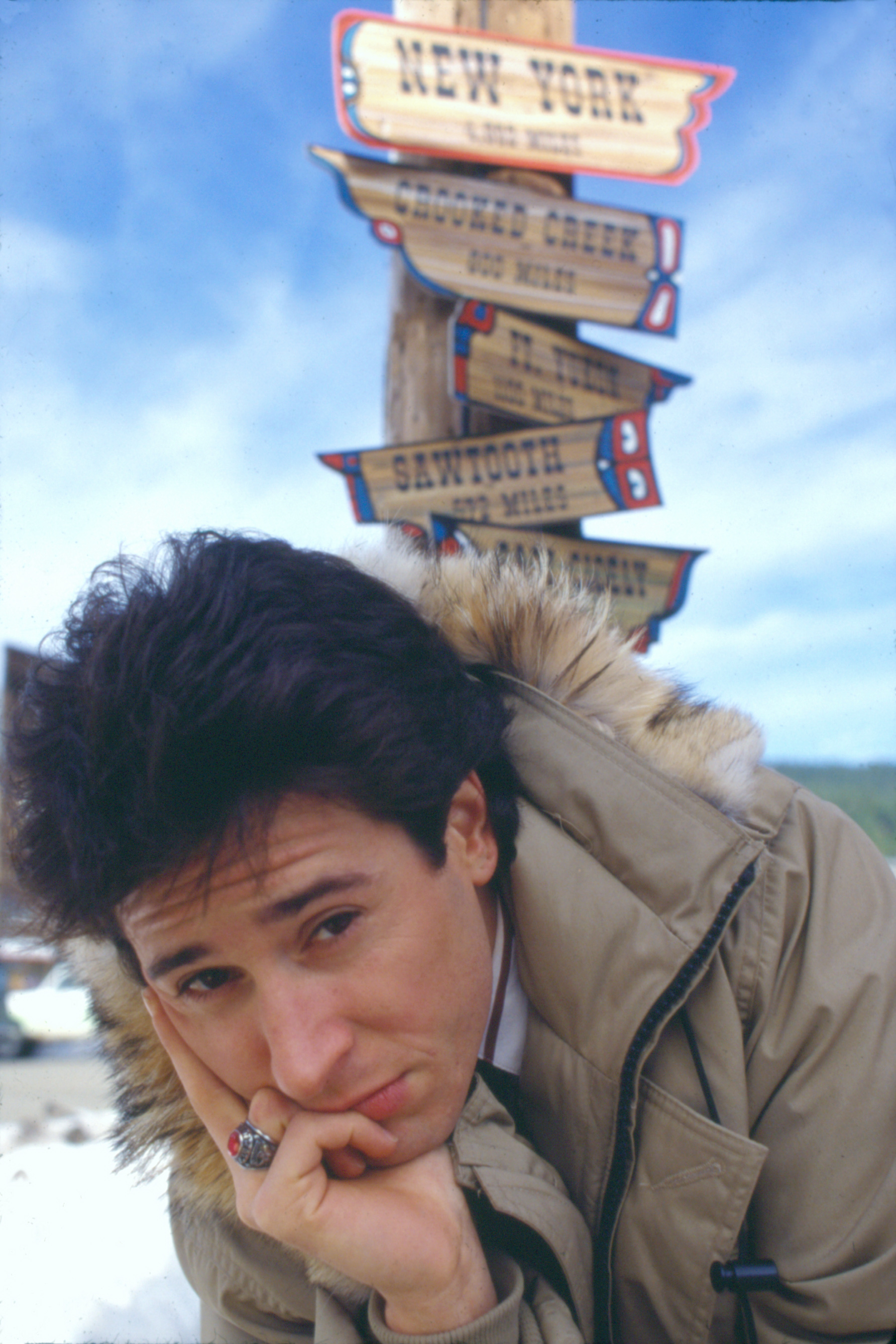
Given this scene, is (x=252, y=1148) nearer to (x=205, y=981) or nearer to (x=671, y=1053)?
(x=205, y=981)

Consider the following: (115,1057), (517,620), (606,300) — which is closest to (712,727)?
(517,620)

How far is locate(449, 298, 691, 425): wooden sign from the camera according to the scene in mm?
3416

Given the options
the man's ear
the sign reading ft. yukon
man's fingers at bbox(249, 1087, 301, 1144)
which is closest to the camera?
man's fingers at bbox(249, 1087, 301, 1144)

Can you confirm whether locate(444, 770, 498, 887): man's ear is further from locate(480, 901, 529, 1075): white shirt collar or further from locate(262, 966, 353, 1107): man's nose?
locate(262, 966, 353, 1107): man's nose

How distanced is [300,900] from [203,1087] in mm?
440

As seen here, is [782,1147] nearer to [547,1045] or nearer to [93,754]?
[547,1045]

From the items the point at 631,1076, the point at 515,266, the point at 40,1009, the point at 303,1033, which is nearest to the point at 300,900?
the point at 303,1033

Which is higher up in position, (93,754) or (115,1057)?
(93,754)

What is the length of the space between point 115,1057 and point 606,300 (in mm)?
3190

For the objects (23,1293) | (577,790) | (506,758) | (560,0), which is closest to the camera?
(577,790)

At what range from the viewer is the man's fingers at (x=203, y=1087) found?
137 cm

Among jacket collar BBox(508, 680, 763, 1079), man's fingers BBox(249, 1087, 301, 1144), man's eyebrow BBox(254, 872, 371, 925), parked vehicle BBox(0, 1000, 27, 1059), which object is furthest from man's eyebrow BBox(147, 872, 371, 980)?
parked vehicle BBox(0, 1000, 27, 1059)

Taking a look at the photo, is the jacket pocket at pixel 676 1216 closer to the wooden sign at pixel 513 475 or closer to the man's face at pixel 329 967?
the man's face at pixel 329 967

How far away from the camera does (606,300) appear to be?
3.58m
